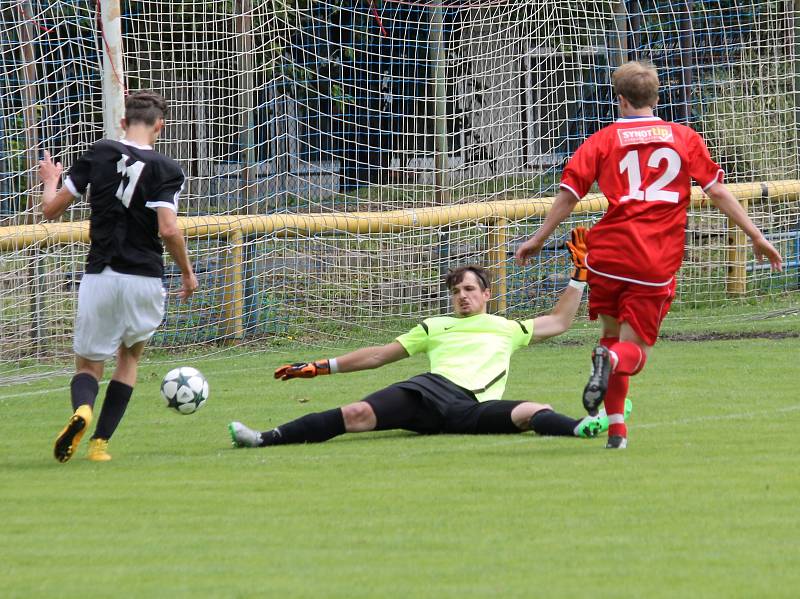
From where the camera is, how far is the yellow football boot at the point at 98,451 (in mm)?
7453

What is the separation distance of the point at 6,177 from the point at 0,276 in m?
0.80

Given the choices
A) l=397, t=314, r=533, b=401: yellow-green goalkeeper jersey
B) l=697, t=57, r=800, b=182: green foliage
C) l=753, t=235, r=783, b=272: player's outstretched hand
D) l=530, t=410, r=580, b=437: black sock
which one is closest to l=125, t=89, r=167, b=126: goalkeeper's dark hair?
l=397, t=314, r=533, b=401: yellow-green goalkeeper jersey

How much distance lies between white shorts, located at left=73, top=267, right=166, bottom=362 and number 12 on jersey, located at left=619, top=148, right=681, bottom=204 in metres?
2.53

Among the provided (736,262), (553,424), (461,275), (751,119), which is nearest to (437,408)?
(553,424)

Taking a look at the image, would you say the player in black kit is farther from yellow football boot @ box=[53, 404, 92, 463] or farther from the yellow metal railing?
the yellow metal railing

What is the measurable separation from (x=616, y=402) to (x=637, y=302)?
1.67 feet

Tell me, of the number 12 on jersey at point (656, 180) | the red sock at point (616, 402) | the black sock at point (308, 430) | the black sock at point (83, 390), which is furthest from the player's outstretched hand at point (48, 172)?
the red sock at point (616, 402)

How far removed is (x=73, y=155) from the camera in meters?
12.3

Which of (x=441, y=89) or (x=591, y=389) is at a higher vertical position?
(x=441, y=89)

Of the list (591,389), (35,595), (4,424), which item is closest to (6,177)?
(4,424)

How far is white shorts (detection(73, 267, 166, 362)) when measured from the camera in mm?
7504

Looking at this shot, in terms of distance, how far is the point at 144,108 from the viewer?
7.59 meters

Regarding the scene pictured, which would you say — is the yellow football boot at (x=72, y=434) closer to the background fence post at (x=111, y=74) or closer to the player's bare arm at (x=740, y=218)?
the player's bare arm at (x=740, y=218)

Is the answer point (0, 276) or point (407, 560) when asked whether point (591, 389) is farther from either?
point (0, 276)
